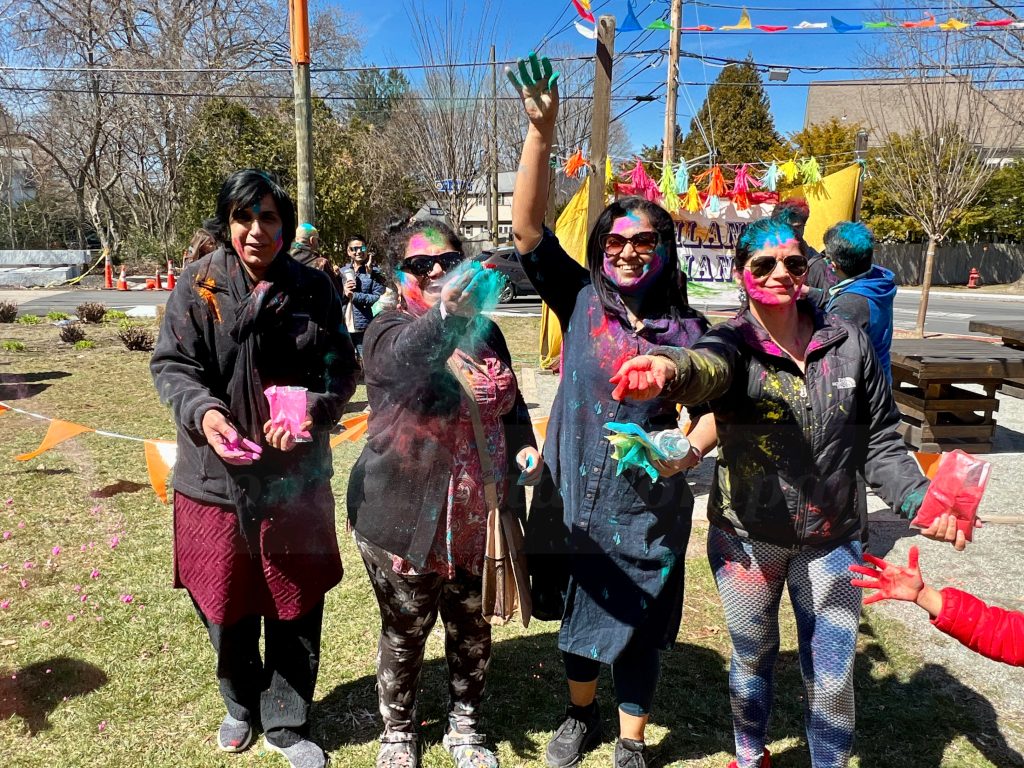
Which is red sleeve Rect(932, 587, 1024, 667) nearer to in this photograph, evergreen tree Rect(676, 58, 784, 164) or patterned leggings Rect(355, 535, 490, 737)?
patterned leggings Rect(355, 535, 490, 737)

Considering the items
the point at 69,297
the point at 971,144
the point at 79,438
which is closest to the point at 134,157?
the point at 69,297

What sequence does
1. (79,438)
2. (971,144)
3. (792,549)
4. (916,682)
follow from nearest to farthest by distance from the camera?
1. (792,549)
2. (916,682)
3. (79,438)
4. (971,144)

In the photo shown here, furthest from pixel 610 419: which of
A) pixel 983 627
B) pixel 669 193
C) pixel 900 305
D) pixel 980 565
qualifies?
pixel 900 305

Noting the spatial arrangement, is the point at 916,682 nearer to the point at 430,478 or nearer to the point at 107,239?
the point at 430,478

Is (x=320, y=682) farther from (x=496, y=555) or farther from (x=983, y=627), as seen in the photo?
(x=983, y=627)

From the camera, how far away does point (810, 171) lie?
7844mm

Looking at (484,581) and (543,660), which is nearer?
(484,581)

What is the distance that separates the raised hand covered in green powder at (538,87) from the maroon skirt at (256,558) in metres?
1.41

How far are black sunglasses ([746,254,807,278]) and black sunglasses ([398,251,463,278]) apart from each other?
2.86 feet

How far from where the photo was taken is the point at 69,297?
20359 mm

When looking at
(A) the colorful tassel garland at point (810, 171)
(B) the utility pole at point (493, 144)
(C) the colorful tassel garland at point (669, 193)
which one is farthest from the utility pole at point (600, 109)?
(B) the utility pole at point (493, 144)

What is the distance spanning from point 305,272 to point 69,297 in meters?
21.9

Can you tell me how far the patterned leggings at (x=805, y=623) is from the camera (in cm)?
202

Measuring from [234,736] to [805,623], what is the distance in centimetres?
203
